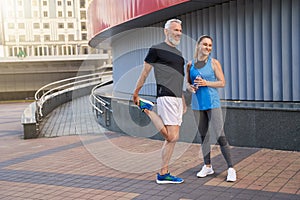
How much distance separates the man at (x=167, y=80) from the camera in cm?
478

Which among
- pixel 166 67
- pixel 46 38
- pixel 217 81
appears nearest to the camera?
pixel 166 67

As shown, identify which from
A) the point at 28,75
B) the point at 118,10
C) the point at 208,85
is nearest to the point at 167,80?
the point at 208,85

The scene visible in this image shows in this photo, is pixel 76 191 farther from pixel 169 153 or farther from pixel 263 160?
pixel 263 160

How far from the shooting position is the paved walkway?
4.79m

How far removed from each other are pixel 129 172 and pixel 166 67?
1865mm

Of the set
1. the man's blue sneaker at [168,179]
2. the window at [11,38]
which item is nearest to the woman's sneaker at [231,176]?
the man's blue sneaker at [168,179]

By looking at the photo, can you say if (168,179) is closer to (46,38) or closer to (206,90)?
(206,90)

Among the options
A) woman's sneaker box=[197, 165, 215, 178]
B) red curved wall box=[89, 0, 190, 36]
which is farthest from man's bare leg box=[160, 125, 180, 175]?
red curved wall box=[89, 0, 190, 36]

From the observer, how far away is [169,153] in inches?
199

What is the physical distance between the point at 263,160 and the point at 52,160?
11.7ft

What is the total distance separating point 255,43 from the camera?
7.77 metres

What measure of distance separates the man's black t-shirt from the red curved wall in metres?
3.08

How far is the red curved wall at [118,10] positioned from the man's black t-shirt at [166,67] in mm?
3076

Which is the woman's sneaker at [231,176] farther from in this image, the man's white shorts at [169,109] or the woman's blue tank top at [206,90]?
the man's white shorts at [169,109]
